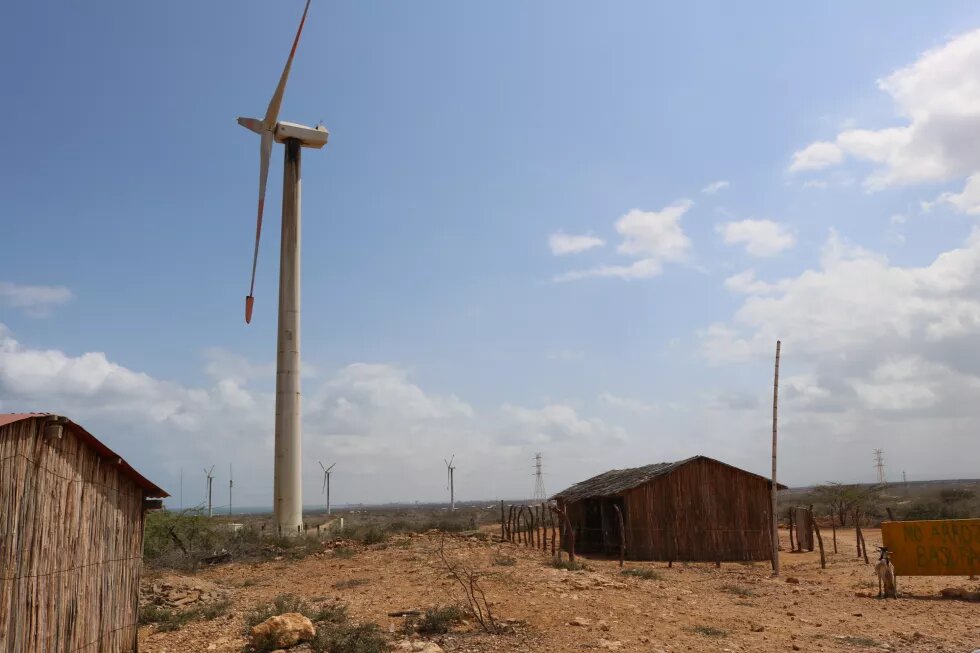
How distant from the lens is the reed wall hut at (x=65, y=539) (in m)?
8.85

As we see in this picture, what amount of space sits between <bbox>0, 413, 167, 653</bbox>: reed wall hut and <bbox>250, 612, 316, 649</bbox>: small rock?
77.9 inches

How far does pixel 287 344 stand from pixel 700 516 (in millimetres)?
17894

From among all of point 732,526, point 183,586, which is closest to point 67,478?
point 183,586

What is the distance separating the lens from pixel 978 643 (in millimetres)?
11672

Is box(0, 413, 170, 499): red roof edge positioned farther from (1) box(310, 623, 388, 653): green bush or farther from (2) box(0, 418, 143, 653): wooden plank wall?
(1) box(310, 623, 388, 653): green bush

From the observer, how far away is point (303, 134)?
3384cm

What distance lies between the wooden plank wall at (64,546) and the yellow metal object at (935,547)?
53.5ft

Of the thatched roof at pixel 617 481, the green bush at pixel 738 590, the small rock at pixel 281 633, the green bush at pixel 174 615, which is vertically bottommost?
the green bush at pixel 738 590

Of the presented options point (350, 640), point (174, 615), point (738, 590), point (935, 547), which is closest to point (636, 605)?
point (738, 590)

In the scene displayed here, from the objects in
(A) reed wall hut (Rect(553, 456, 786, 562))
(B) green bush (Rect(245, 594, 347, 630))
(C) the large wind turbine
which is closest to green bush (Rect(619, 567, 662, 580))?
(A) reed wall hut (Rect(553, 456, 786, 562))

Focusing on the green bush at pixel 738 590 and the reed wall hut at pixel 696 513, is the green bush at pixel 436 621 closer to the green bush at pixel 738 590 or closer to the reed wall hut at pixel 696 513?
the green bush at pixel 738 590

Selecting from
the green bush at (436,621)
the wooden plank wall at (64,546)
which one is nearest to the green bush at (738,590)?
the green bush at (436,621)

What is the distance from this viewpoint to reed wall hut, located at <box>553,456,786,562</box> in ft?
82.2

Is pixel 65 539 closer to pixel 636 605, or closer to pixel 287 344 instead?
pixel 636 605
